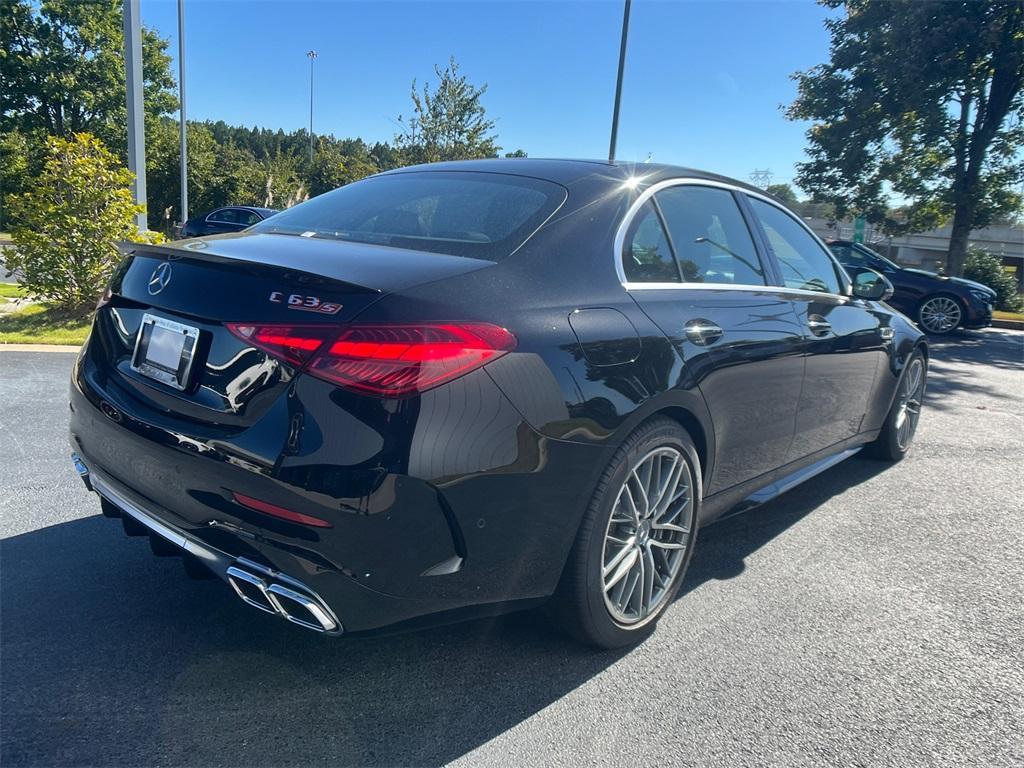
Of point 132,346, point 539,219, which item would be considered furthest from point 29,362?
point 539,219

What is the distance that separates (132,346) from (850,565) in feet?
9.91

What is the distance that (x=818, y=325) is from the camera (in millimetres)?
3594

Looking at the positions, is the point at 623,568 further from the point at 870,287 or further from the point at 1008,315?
the point at 1008,315

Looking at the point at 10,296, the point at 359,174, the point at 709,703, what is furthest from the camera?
the point at 359,174

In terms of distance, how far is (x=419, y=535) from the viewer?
6.31 ft

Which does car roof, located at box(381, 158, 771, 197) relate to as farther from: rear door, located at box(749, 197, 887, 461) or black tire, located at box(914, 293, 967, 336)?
black tire, located at box(914, 293, 967, 336)

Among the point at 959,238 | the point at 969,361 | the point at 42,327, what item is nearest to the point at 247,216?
the point at 42,327

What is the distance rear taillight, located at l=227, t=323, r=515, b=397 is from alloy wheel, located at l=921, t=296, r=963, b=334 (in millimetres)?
12748

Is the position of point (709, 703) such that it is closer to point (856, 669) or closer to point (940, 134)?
point (856, 669)

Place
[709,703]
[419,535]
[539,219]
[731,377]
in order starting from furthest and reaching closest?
1. [731,377]
2. [539,219]
3. [709,703]
4. [419,535]

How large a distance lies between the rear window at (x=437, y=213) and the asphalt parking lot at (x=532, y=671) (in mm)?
1267

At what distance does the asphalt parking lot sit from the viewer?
209cm

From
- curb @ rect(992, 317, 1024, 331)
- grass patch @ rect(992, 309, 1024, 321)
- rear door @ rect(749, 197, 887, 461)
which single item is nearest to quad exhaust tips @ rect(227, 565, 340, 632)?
rear door @ rect(749, 197, 887, 461)

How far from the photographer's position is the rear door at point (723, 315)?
268 centimetres
